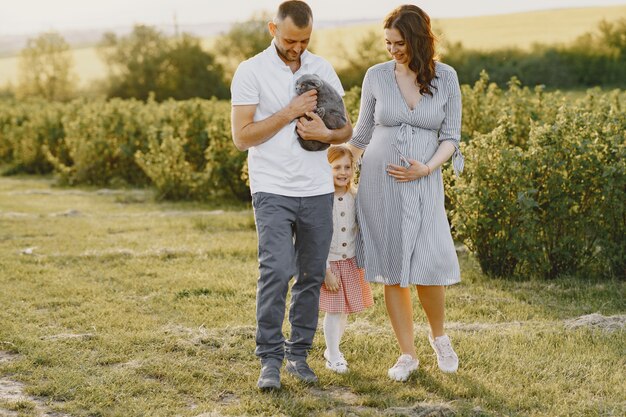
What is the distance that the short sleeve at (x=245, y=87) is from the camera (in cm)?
439

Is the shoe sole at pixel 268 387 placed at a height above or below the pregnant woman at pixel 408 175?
below

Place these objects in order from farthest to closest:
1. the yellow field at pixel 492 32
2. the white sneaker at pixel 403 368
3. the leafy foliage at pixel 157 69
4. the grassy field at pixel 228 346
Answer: the leafy foliage at pixel 157 69 < the yellow field at pixel 492 32 < the white sneaker at pixel 403 368 < the grassy field at pixel 228 346

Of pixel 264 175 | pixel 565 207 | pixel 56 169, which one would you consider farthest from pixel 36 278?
pixel 56 169

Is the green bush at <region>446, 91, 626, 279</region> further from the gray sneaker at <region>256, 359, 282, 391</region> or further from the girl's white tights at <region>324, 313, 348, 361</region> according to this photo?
the gray sneaker at <region>256, 359, 282, 391</region>

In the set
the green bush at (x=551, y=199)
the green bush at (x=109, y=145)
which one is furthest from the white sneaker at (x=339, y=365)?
the green bush at (x=109, y=145)

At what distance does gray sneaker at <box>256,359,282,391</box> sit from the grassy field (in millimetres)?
63

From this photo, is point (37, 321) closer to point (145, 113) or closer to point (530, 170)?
point (530, 170)

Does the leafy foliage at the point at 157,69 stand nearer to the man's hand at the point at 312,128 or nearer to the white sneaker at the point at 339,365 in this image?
the white sneaker at the point at 339,365

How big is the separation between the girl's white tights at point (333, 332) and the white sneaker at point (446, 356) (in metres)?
0.56

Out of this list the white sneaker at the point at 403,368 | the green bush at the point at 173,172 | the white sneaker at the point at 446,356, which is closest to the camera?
the white sneaker at the point at 403,368

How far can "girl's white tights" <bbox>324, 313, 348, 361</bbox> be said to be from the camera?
5.04 metres

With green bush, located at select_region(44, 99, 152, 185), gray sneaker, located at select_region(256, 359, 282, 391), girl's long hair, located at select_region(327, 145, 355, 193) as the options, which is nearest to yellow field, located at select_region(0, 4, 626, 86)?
green bush, located at select_region(44, 99, 152, 185)

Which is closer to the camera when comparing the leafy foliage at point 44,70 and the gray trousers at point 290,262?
the gray trousers at point 290,262

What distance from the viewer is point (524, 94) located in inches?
405
